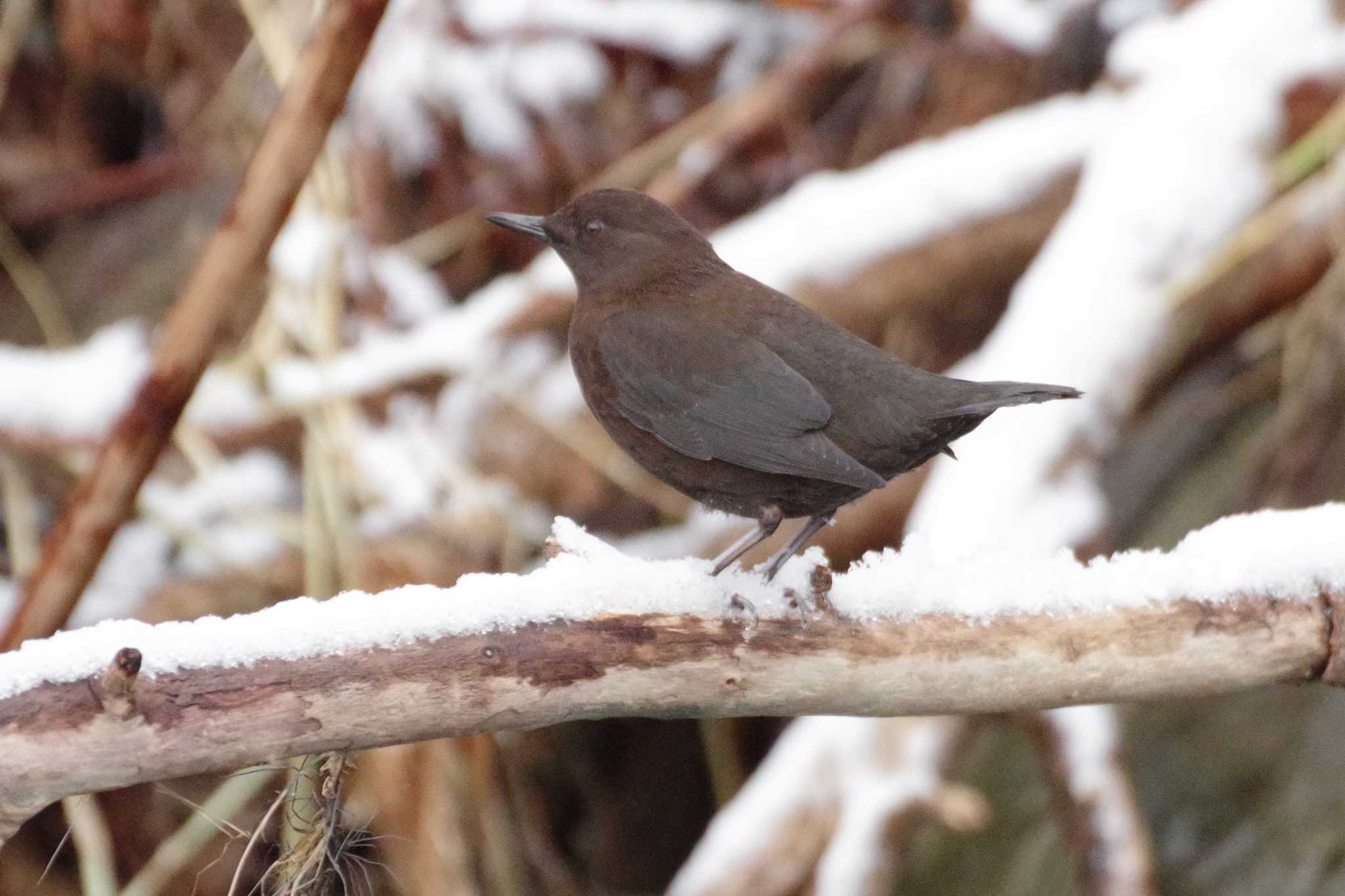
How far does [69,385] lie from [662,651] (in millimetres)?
3138

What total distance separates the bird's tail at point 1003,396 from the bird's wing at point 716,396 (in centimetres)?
22

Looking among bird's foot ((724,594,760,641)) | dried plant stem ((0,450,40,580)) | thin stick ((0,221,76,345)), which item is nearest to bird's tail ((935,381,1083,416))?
bird's foot ((724,594,760,641))

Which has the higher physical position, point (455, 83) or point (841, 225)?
point (455, 83)

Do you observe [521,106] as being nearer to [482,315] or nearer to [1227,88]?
[482,315]

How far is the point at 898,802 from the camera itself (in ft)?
10.4

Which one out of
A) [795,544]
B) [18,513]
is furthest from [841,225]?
[18,513]

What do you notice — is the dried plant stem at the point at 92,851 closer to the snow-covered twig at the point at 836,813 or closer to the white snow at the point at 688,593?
the snow-covered twig at the point at 836,813

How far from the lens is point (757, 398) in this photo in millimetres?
2438

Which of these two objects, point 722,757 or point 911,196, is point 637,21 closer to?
point 911,196

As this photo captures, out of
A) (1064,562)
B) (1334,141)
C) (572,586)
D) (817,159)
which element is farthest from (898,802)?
(817,159)

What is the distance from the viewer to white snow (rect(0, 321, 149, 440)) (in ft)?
13.8

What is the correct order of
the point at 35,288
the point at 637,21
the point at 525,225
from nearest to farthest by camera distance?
1. the point at 525,225
2. the point at 35,288
3. the point at 637,21

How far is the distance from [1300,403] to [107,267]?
448 centimetres

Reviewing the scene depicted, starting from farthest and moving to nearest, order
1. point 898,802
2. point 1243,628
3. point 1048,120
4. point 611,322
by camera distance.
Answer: point 1048,120 → point 898,802 → point 611,322 → point 1243,628
